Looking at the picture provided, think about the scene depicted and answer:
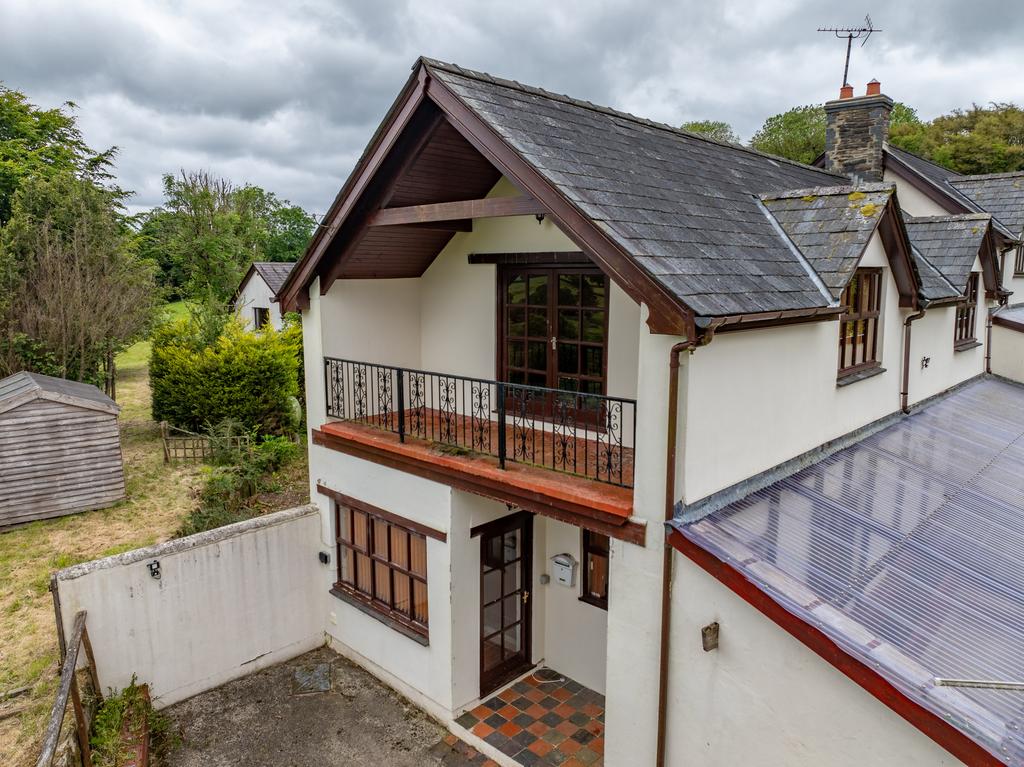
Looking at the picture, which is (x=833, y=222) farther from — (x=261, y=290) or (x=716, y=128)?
(x=716, y=128)

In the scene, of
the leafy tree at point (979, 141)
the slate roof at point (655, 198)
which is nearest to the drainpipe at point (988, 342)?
the slate roof at point (655, 198)

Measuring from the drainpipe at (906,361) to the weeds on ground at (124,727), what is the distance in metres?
11.6

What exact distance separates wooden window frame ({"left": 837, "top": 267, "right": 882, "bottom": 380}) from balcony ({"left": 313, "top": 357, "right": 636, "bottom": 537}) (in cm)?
308

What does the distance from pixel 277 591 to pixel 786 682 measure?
762 cm

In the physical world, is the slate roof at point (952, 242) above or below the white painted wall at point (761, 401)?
above

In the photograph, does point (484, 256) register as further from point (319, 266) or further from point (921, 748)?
point (921, 748)

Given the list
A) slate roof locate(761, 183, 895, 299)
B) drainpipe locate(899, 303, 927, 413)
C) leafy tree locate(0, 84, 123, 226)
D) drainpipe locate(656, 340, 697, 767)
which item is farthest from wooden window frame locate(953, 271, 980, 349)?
leafy tree locate(0, 84, 123, 226)

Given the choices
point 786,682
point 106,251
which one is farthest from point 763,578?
point 106,251

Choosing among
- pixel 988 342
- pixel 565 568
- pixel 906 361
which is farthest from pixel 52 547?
pixel 988 342

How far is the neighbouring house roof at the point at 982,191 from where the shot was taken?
52.3ft

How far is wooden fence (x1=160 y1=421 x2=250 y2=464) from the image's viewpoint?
16.0 meters

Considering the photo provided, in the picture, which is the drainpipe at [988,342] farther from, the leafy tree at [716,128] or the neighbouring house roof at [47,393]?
the leafy tree at [716,128]

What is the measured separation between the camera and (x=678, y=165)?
893 centimetres

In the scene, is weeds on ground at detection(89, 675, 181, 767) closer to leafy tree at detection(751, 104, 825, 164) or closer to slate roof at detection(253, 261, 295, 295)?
slate roof at detection(253, 261, 295, 295)
